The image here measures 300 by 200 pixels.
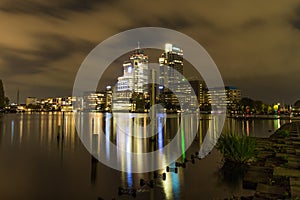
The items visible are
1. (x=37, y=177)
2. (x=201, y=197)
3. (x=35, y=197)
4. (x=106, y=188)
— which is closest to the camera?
(x=201, y=197)

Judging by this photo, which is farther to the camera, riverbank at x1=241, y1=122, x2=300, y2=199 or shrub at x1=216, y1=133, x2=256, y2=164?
shrub at x1=216, y1=133, x2=256, y2=164

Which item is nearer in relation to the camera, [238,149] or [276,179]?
[276,179]

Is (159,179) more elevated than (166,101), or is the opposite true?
(166,101)

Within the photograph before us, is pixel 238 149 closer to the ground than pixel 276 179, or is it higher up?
higher up

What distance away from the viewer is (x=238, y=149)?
13984 mm

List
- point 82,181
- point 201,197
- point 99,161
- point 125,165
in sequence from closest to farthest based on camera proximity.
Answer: point 201,197
point 82,181
point 125,165
point 99,161

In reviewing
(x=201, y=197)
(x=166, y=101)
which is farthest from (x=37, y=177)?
(x=166, y=101)

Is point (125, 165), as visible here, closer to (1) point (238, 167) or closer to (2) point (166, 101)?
(1) point (238, 167)

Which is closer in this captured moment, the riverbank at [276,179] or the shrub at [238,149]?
the riverbank at [276,179]

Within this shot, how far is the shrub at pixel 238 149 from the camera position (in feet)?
45.0

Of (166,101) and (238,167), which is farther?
(166,101)

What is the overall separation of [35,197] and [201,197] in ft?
20.5

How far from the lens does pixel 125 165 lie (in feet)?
49.4

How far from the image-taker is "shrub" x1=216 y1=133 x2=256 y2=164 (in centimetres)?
1372
